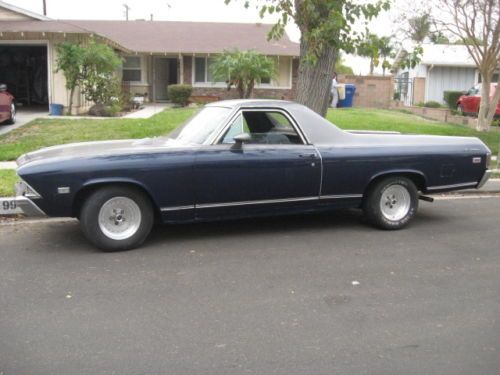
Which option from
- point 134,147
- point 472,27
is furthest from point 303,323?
point 472,27

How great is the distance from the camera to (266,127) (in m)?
6.72

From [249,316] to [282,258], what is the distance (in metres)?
1.51

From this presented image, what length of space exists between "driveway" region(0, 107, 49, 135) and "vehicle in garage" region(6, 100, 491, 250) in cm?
874

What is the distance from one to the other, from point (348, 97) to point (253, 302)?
23429 millimetres

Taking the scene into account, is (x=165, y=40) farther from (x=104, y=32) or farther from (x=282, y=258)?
(x=282, y=258)

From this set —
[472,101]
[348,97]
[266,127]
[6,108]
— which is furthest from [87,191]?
[348,97]

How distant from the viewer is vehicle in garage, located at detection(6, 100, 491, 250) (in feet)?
18.9

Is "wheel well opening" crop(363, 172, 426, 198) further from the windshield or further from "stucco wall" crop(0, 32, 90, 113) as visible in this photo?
"stucco wall" crop(0, 32, 90, 113)

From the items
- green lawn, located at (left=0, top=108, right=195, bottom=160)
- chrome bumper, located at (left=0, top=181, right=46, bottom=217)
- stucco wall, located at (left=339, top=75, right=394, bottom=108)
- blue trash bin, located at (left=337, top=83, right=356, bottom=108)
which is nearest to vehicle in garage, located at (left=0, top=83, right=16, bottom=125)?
green lawn, located at (left=0, top=108, right=195, bottom=160)

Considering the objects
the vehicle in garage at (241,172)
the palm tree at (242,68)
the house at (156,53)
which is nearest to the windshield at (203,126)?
the vehicle in garage at (241,172)

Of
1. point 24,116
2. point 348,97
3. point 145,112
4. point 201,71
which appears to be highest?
point 201,71

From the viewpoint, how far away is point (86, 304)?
177 inches

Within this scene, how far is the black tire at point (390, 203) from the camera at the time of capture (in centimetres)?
683

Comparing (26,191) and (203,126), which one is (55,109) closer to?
(203,126)
